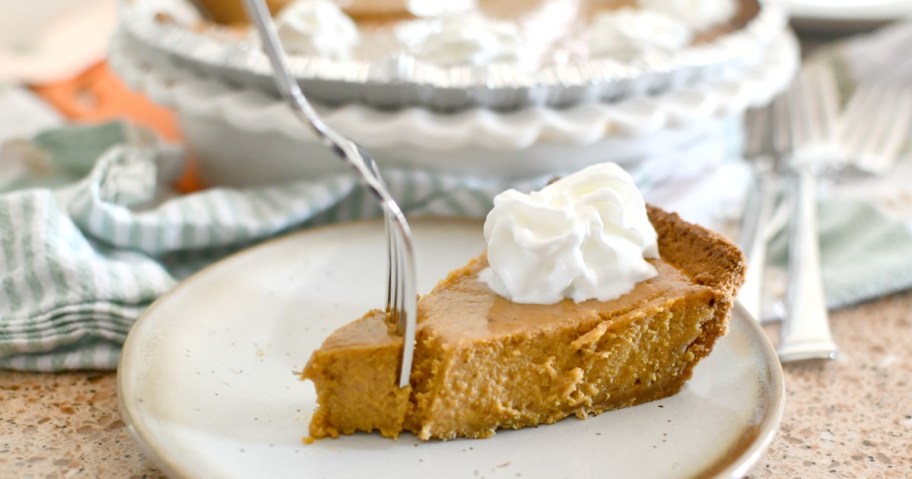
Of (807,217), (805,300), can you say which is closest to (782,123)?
(807,217)

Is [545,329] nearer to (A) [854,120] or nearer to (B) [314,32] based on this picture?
(B) [314,32]

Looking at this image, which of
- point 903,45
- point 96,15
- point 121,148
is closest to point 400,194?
point 121,148

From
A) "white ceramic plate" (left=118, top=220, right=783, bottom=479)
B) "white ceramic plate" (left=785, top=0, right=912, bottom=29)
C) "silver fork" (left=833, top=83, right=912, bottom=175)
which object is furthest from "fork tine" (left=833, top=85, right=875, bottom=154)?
"white ceramic plate" (left=118, top=220, right=783, bottom=479)

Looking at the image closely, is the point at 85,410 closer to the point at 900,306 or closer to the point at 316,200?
the point at 316,200

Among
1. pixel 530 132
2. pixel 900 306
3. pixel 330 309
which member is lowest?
pixel 900 306

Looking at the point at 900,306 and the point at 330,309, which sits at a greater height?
the point at 330,309

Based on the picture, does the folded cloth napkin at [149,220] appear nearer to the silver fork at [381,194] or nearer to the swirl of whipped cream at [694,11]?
the swirl of whipped cream at [694,11]
